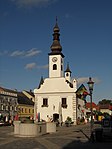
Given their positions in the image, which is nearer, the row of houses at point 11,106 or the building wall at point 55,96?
the building wall at point 55,96

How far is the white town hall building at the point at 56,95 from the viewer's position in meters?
55.9

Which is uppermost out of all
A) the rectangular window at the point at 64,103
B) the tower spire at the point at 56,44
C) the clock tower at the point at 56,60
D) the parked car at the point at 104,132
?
the tower spire at the point at 56,44

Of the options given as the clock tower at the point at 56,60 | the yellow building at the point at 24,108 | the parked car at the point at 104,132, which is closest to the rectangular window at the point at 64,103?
the clock tower at the point at 56,60

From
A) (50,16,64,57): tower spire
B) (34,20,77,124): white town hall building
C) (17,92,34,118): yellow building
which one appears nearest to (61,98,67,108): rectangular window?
(34,20,77,124): white town hall building

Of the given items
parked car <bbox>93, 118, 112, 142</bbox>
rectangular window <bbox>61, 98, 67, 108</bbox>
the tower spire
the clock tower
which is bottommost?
parked car <bbox>93, 118, 112, 142</bbox>

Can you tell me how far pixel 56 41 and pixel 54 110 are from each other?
47.9ft

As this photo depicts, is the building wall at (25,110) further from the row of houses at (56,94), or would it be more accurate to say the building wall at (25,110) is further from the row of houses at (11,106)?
the row of houses at (56,94)

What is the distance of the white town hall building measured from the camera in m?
55.9

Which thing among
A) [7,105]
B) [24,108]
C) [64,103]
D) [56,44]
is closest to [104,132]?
[64,103]

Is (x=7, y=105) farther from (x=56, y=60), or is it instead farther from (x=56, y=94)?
(x=56, y=60)

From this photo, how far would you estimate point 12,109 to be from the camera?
71875 millimetres

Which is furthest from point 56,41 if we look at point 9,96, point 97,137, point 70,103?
point 97,137

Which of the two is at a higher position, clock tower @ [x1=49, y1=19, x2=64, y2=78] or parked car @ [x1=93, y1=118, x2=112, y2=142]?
clock tower @ [x1=49, y1=19, x2=64, y2=78]

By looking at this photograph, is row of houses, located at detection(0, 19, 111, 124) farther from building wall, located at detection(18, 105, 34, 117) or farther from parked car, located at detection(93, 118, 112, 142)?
parked car, located at detection(93, 118, 112, 142)
